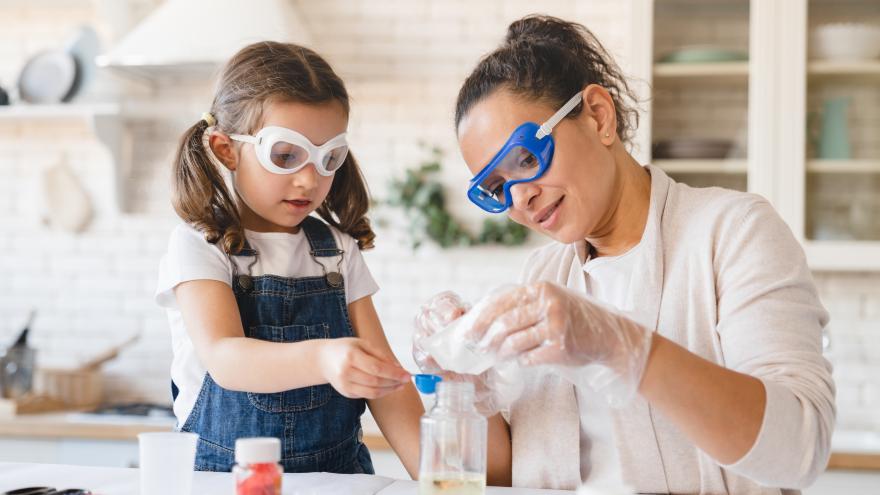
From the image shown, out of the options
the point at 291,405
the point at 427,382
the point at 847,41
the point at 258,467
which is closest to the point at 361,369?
the point at 427,382

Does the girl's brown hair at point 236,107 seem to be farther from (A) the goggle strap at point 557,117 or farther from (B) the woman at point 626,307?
(A) the goggle strap at point 557,117

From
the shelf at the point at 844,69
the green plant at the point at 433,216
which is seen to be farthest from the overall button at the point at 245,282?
the shelf at the point at 844,69

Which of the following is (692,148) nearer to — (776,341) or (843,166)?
(843,166)

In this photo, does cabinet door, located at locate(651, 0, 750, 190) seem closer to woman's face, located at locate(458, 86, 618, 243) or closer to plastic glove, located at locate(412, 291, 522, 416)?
woman's face, located at locate(458, 86, 618, 243)

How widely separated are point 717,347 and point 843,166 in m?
2.05

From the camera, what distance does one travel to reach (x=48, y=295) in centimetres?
380

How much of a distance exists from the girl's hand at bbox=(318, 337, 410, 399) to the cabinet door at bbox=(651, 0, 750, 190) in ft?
7.22

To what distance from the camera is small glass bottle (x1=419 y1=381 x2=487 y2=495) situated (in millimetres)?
1343

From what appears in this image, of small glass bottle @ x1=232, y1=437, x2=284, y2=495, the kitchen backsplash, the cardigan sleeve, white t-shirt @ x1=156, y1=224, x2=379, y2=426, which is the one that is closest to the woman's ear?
the cardigan sleeve

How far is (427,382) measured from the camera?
1.35 m

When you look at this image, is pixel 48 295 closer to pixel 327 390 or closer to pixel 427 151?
pixel 427 151

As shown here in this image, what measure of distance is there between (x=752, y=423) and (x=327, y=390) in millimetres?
852

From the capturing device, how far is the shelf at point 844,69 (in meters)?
3.22

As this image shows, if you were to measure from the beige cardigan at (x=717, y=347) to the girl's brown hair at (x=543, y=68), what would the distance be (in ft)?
0.83
